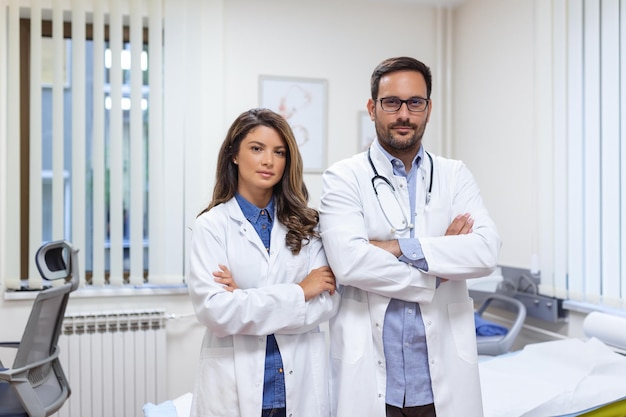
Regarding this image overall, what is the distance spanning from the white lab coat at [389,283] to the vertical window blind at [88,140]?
1.66 metres

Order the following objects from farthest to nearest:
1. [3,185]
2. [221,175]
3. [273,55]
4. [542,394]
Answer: [273,55]
[3,185]
[542,394]
[221,175]

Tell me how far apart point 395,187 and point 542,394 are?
949 mm

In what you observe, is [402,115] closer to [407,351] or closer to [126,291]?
[407,351]

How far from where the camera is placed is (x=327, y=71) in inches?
133

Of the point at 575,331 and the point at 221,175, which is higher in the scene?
the point at 221,175

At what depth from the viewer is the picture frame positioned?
11.3ft

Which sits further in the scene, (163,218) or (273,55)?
(273,55)

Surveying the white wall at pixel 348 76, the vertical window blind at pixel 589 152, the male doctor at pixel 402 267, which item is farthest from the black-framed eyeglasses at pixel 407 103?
the white wall at pixel 348 76

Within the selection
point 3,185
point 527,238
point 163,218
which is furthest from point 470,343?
point 3,185

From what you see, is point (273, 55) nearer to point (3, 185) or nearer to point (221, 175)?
point (3, 185)

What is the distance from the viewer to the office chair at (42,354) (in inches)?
84.9

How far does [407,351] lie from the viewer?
1554mm

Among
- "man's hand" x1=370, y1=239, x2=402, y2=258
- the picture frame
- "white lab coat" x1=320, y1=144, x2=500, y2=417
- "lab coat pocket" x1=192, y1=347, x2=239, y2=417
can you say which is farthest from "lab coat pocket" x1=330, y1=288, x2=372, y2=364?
the picture frame

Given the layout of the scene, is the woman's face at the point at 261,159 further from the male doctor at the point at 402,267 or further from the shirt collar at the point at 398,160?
the shirt collar at the point at 398,160
